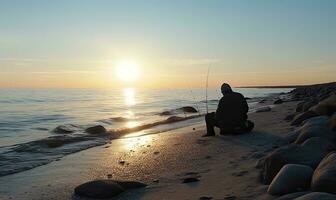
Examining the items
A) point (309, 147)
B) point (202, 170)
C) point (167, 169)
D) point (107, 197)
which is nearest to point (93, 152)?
point (167, 169)

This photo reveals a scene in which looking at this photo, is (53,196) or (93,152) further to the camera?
(93,152)

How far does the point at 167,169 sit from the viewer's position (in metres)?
7.94

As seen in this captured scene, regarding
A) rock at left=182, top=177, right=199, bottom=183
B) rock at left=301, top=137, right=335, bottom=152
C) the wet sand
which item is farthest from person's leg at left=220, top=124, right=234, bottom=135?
rock at left=301, top=137, right=335, bottom=152

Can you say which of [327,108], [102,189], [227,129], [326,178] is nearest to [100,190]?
[102,189]

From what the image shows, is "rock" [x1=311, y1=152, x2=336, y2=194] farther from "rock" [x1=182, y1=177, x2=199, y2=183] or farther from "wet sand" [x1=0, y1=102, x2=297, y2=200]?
"rock" [x1=182, y1=177, x2=199, y2=183]

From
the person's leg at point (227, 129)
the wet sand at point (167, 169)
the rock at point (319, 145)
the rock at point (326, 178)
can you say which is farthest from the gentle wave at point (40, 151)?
the rock at point (326, 178)

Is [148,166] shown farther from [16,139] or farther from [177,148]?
[16,139]

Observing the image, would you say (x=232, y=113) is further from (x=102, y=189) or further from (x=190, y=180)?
(x=102, y=189)

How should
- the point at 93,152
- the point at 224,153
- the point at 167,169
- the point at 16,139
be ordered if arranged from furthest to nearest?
1. the point at 16,139
2. the point at 93,152
3. the point at 224,153
4. the point at 167,169

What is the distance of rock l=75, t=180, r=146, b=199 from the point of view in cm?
616

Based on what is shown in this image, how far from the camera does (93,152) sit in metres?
11.2

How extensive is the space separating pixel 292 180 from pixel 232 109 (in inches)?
263

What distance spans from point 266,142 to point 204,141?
1.86 m

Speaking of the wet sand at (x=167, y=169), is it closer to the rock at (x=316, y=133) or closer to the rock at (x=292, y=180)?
the rock at (x=292, y=180)
